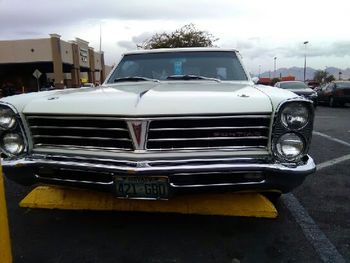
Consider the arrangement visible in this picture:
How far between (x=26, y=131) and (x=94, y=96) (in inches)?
23.6

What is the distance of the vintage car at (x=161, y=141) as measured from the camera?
2.51m

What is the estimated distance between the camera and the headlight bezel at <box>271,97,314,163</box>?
2584 millimetres

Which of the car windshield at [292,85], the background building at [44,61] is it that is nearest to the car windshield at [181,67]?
the car windshield at [292,85]

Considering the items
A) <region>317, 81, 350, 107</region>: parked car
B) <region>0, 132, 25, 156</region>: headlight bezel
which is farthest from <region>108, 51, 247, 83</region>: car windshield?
<region>317, 81, 350, 107</region>: parked car

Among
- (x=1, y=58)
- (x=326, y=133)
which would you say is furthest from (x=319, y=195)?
(x=1, y=58)

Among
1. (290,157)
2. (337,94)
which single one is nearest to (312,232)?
(290,157)

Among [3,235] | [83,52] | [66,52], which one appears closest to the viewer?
[3,235]

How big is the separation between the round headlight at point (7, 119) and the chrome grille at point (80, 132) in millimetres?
130

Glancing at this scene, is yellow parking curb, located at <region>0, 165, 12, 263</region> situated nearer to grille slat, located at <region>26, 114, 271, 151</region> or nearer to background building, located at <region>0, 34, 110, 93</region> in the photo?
grille slat, located at <region>26, 114, 271, 151</region>

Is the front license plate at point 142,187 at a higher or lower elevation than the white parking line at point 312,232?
higher

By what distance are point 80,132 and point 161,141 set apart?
25.3 inches

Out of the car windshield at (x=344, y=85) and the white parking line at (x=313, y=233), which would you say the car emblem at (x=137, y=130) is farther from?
the car windshield at (x=344, y=85)

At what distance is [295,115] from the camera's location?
265 centimetres

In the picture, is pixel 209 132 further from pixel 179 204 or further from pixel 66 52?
pixel 66 52
